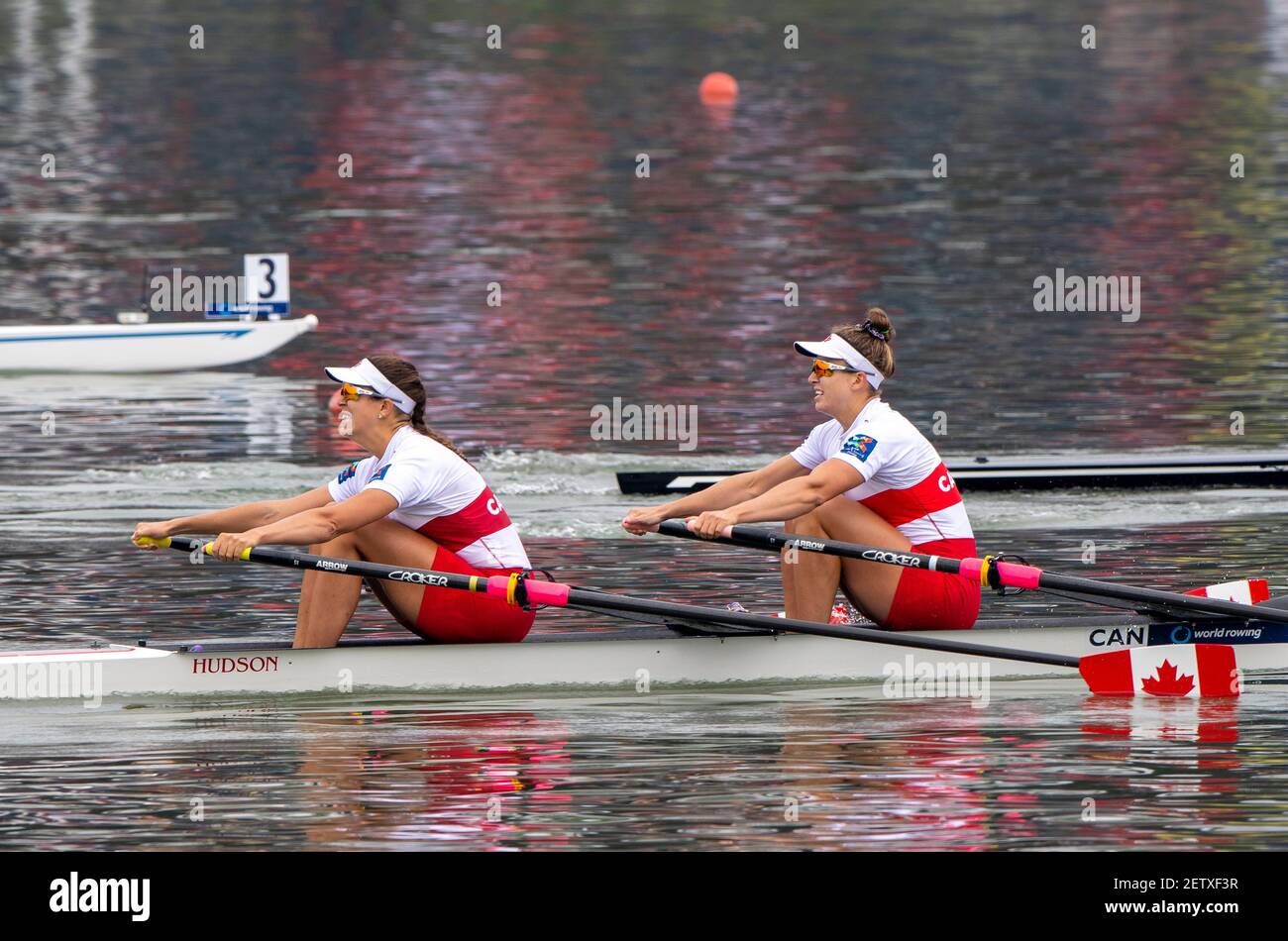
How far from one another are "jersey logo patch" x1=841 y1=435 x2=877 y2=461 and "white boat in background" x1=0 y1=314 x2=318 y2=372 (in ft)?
39.3

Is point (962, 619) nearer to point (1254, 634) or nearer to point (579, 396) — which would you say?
point (1254, 634)

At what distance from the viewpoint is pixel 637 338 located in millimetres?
22922

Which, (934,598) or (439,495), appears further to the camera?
(934,598)

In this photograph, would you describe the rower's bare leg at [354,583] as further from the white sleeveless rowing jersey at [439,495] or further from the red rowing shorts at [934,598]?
the red rowing shorts at [934,598]

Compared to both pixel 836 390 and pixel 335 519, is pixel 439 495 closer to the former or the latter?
pixel 335 519

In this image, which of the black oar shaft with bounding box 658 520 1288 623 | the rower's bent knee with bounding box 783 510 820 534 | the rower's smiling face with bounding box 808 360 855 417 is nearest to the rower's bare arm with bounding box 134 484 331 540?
the black oar shaft with bounding box 658 520 1288 623

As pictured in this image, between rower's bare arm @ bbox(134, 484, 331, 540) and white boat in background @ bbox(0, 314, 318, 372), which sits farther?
white boat in background @ bbox(0, 314, 318, 372)

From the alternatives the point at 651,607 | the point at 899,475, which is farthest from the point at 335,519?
the point at 899,475

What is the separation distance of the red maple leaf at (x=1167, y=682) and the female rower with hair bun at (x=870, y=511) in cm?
78

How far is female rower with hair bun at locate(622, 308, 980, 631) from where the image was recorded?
10227mm

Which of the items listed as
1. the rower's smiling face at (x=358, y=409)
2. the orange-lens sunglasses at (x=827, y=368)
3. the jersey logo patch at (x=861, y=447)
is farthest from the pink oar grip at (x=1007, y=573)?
the rower's smiling face at (x=358, y=409)

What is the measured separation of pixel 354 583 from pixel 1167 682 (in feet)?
11.2

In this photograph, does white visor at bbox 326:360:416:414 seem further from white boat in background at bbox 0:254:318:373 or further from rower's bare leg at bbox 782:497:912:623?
white boat in background at bbox 0:254:318:373
